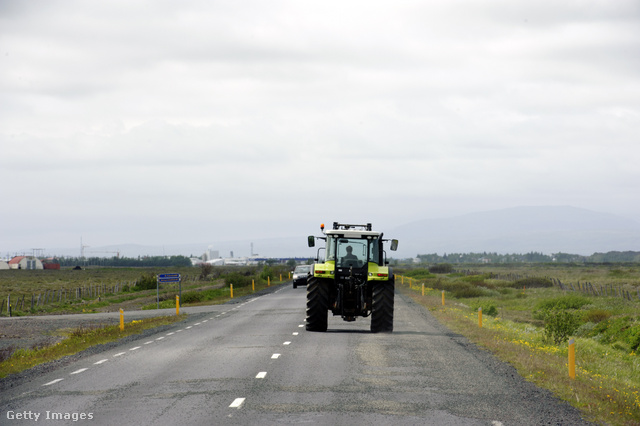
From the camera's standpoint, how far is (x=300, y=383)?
13.7 metres

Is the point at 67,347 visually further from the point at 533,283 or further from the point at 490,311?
the point at 533,283

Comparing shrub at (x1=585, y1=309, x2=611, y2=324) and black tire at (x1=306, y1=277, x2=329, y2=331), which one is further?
shrub at (x1=585, y1=309, x2=611, y2=324)

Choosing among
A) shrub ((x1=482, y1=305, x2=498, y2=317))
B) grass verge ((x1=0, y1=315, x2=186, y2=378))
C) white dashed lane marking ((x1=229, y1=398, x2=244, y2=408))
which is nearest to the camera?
white dashed lane marking ((x1=229, y1=398, x2=244, y2=408))

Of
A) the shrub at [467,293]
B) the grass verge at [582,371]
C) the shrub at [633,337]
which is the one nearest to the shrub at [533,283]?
the shrub at [467,293]

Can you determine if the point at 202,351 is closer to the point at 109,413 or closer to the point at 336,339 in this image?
the point at 336,339

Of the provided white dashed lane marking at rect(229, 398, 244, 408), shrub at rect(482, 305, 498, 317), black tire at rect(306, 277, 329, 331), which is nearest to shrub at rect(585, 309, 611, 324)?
shrub at rect(482, 305, 498, 317)

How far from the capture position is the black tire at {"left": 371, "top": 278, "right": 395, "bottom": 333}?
77.9 feet
